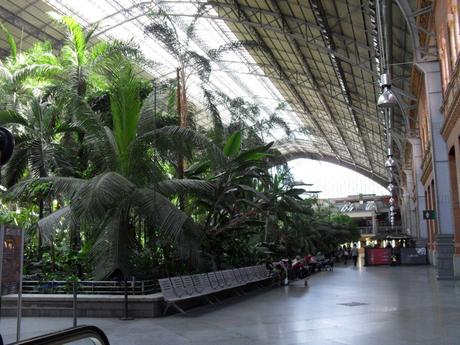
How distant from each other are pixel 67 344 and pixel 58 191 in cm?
835

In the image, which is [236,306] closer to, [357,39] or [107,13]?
[357,39]

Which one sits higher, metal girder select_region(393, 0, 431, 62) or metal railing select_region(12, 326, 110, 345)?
metal girder select_region(393, 0, 431, 62)

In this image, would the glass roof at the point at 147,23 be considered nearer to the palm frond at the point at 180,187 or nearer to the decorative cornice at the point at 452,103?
the decorative cornice at the point at 452,103

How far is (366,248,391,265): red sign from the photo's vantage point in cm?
3262

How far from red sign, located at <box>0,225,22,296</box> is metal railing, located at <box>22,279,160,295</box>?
5.29 metres

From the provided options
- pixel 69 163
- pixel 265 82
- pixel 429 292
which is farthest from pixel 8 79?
pixel 265 82

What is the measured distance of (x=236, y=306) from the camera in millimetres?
12039

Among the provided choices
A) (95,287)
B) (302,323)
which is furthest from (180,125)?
(302,323)

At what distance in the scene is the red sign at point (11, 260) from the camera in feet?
17.4

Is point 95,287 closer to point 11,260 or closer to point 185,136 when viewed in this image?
point 185,136

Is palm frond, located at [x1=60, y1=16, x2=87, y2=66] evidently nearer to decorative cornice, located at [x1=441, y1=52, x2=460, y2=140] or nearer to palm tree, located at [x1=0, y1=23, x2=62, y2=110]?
palm tree, located at [x1=0, y1=23, x2=62, y2=110]

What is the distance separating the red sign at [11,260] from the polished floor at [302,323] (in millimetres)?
2551

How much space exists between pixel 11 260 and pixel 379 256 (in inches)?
1185

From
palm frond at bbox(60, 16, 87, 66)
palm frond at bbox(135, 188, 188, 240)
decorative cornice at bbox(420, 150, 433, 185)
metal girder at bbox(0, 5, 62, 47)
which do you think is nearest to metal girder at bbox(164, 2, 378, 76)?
decorative cornice at bbox(420, 150, 433, 185)
